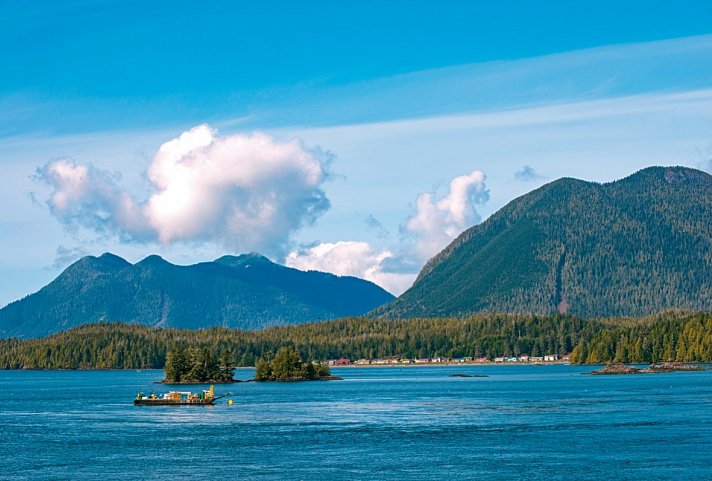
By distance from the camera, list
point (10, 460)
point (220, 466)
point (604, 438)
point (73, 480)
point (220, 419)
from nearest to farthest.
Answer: point (73, 480)
point (220, 466)
point (10, 460)
point (604, 438)
point (220, 419)

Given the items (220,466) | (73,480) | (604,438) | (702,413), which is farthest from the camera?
(702,413)

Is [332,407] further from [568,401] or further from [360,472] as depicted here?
[360,472]

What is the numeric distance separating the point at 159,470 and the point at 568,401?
9822 cm

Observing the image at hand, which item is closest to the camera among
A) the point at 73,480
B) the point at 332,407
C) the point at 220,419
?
the point at 73,480

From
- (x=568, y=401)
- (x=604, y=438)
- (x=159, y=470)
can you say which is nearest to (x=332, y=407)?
(x=568, y=401)

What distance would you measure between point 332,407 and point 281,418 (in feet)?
75.9

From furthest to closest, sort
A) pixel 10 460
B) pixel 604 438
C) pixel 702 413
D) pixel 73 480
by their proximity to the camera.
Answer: pixel 702 413
pixel 604 438
pixel 10 460
pixel 73 480

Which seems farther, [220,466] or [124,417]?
[124,417]

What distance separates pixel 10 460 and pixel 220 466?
23.0 meters

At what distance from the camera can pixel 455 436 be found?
134250 millimetres

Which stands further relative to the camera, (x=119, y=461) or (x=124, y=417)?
(x=124, y=417)

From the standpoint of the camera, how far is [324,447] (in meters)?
124

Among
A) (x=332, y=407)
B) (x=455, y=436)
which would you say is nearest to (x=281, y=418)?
(x=332, y=407)

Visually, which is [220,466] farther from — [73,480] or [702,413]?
[702,413]
